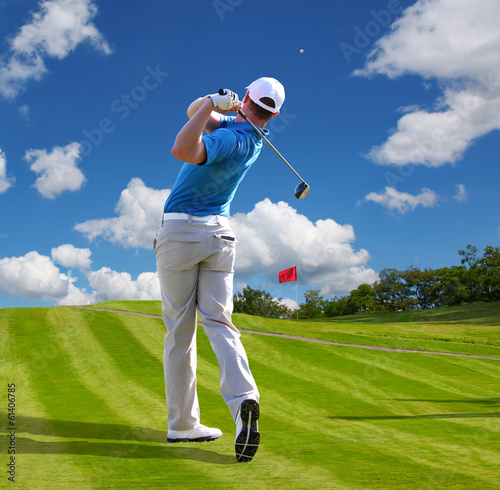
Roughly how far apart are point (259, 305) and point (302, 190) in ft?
189

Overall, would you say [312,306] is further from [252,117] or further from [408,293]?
[252,117]

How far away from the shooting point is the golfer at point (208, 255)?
3137mm

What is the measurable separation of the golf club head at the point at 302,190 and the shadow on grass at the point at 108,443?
2.23 meters

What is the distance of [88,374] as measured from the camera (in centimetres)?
806

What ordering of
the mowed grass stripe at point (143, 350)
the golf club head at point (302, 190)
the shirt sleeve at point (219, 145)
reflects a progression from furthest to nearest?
the mowed grass stripe at point (143, 350) < the golf club head at point (302, 190) < the shirt sleeve at point (219, 145)

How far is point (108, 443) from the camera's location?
10.9ft

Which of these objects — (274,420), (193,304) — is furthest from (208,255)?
(274,420)

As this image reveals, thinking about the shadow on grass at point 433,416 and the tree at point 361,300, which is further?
the tree at point 361,300

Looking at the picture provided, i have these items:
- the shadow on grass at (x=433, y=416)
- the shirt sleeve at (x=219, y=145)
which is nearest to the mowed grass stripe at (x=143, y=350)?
the shadow on grass at (x=433, y=416)

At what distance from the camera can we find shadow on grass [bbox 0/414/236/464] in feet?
9.61

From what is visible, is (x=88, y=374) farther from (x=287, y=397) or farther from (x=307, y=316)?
(x=307, y=316)

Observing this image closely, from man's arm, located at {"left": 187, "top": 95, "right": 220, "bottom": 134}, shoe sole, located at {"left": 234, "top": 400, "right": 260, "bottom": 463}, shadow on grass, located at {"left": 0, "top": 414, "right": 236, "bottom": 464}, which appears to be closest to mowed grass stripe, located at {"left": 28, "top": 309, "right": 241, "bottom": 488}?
shadow on grass, located at {"left": 0, "top": 414, "right": 236, "bottom": 464}

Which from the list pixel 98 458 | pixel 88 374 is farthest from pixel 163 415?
pixel 88 374

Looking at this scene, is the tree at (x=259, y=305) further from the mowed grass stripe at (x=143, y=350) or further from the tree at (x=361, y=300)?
the mowed grass stripe at (x=143, y=350)
